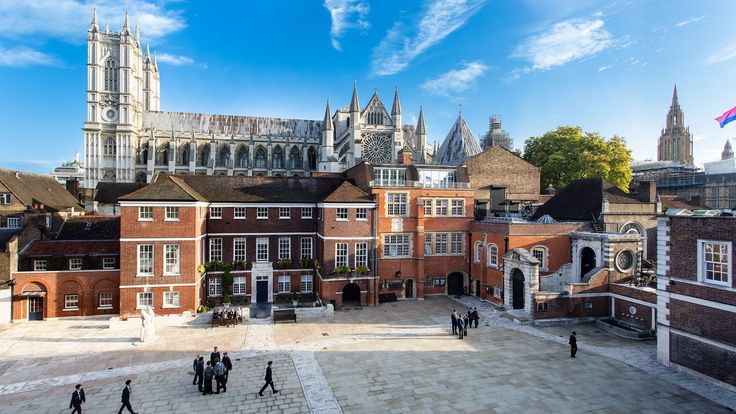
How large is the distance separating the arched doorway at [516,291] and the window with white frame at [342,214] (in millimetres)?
13408

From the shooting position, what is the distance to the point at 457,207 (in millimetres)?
35875

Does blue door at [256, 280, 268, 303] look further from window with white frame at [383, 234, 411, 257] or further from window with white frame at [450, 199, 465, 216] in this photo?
window with white frame at [450, 199, 465, 216]

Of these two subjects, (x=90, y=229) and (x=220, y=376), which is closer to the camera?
(x=220, y=376)

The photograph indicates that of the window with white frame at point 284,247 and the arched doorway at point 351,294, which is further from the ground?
the window with white frame at point 284,247

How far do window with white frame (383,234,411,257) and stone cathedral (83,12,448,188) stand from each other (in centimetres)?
4032

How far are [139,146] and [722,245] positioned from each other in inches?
3592

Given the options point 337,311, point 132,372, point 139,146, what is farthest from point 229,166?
point 132,372

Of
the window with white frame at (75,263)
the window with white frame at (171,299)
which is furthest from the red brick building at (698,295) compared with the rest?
the window with white frame at (75,263)

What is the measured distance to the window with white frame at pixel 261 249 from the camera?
32.9 m

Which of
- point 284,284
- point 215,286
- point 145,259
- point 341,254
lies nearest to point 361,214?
point 341,254

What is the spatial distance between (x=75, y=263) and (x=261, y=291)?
13.4 m

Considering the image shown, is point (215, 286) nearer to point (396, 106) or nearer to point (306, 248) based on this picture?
point (306, 248)

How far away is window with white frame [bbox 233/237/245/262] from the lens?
107 feet

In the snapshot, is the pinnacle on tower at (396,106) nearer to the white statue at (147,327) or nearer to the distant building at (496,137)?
the distant building at (496,137)
